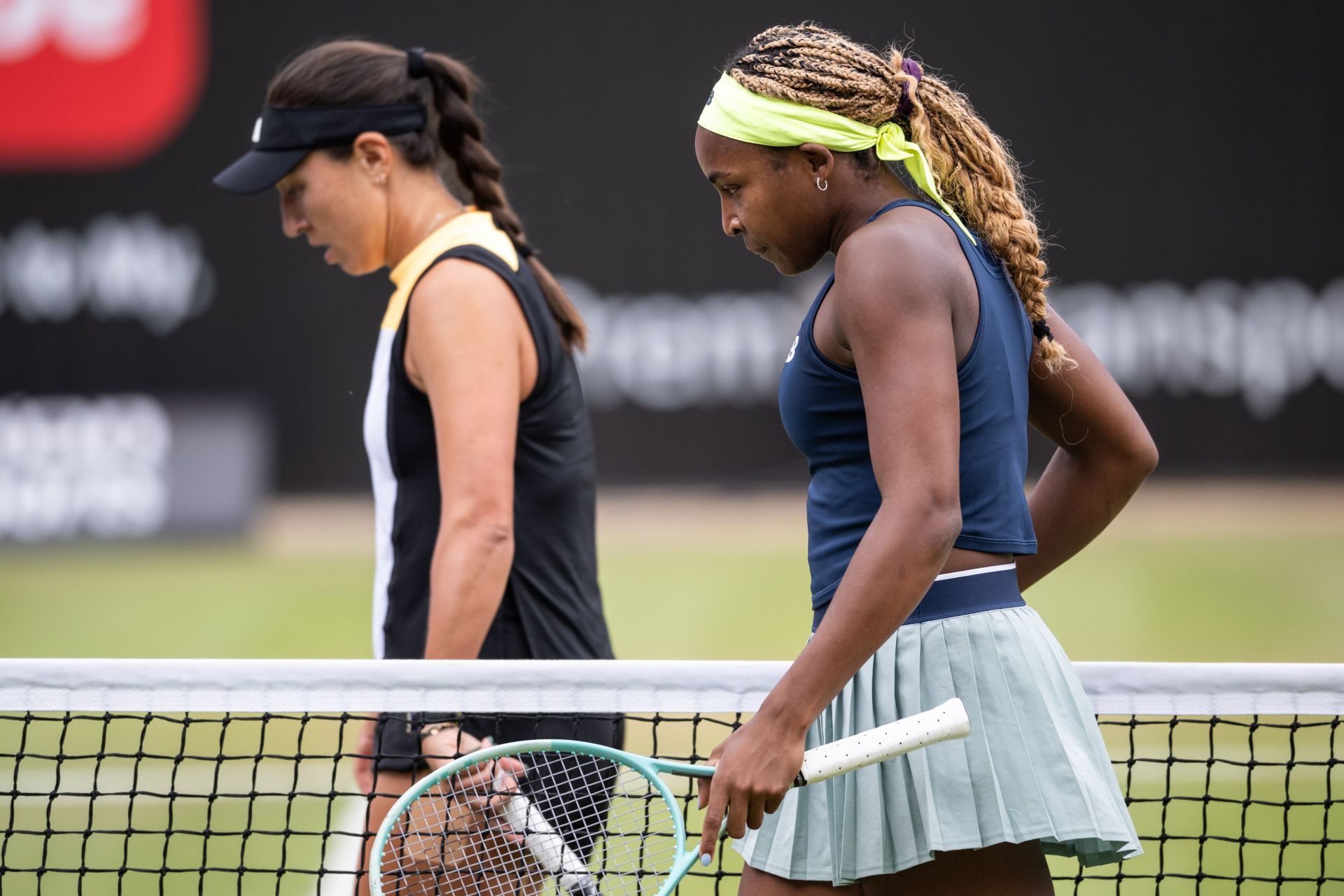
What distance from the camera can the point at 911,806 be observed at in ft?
5.42

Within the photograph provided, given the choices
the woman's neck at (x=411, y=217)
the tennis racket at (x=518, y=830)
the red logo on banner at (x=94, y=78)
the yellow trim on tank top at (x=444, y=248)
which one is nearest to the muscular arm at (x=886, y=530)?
the tennis racket at (x=518, y=830)

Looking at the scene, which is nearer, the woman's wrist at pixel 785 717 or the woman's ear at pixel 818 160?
the woman's wrist at pixel 785 717

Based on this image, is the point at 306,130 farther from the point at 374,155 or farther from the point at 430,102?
the point at 430,102

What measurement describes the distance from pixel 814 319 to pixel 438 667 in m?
0.82

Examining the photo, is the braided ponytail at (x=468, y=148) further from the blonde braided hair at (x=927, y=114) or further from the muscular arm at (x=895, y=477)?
the muscular arm at (x=895, y=477)

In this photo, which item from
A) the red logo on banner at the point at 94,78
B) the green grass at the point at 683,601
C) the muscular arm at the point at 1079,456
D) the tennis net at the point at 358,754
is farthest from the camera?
the red logo on banner at the point at 94,78

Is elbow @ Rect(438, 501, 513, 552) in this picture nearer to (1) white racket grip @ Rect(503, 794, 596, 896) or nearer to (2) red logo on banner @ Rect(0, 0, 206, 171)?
(1) white racket grip @ Rect(503, 794, 596, 896)

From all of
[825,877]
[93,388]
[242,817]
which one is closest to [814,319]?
[825,877]

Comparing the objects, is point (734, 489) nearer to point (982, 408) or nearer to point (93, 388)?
point (93, 388)

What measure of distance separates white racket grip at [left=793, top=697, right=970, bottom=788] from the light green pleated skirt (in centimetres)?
8

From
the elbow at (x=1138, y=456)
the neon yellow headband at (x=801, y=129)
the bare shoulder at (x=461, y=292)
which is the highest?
the neon yellow headband at (x=801, y=129)

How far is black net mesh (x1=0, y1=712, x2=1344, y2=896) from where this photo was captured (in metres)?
3.97

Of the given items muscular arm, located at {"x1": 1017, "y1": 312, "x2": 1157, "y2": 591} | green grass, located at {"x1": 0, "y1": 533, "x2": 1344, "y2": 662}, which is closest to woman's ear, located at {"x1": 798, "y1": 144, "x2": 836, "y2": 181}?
muscular arm, located at {"x1": 1017, "y1": 312, "x2": 1157, "y2": 591}

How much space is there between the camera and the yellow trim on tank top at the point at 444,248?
93.0 inches
